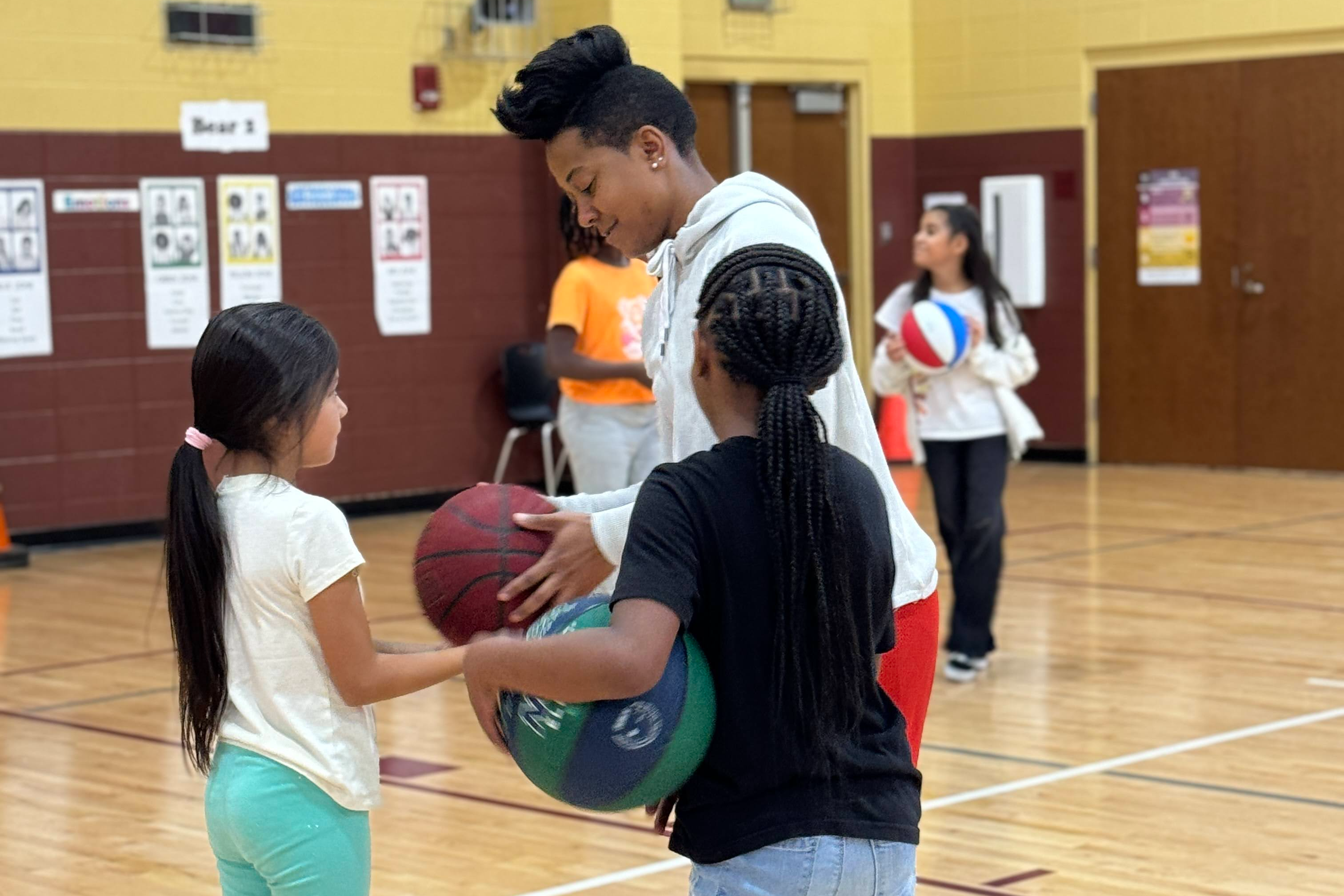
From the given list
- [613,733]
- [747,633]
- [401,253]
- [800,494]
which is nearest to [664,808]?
[613,733]

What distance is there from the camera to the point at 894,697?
2.20 m

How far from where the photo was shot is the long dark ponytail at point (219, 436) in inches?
87.6

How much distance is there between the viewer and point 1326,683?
17.5ft

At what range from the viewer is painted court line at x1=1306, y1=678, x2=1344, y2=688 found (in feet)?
17.4

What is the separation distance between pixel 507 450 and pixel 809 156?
279 cm

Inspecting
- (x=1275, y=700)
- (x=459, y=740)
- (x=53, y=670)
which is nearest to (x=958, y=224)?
(x=1275, y=700)

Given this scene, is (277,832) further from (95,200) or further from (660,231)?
(95,200)

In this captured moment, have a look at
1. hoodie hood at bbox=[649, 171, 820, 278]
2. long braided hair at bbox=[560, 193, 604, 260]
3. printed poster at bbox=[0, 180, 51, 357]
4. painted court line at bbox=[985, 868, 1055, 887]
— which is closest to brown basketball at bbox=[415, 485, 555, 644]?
hoodie hood at bbox=[649, 171, 820, 278]

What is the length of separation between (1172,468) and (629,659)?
31.0 ft

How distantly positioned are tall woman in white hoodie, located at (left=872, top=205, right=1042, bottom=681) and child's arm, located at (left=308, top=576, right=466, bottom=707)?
3.49 meters

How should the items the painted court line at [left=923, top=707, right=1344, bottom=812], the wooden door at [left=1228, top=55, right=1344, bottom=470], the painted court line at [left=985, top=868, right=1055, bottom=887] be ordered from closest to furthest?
the painted court line at [left=985, top=868, right=1055, bottom=887], the painted court line at [left=923, top=707, right=1344, bottom=812], the wooden door at [left=1228, top=55, right=1344, bottom=470]

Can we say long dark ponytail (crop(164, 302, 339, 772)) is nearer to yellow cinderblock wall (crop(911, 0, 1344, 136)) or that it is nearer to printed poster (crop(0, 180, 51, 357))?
printed poster (crop(0, 180, 51, 357))

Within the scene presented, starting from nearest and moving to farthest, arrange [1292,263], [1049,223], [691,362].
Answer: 1. [691,362]
2. [1292,263]
3. [1049,223]

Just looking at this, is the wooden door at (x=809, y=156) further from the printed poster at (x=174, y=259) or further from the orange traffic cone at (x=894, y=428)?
the printed poster at (x=174, y=259)
